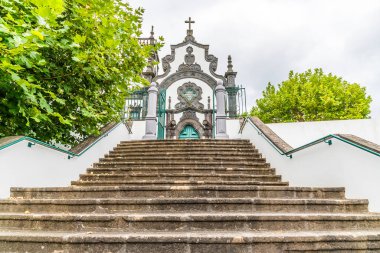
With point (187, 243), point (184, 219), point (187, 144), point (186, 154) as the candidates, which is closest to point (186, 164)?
point (186, 154)

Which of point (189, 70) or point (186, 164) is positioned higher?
point (189, 70)

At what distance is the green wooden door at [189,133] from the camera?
14.7 m

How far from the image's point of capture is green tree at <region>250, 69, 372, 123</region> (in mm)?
15891

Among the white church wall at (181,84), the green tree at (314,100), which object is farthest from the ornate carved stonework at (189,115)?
the green tree at (314,100)

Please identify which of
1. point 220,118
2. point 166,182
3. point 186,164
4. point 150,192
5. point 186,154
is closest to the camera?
point 150,192

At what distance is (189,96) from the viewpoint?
16422mm

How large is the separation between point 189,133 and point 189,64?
5926 mm

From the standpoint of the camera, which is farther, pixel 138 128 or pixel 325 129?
pixel 138 128

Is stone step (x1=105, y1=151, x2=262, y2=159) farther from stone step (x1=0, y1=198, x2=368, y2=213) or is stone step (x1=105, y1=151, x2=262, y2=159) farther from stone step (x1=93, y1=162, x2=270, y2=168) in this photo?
stone step (x1=0, y1=198, x2=368, y2=213)

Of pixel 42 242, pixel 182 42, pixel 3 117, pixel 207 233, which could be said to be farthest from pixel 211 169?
pixel 182 42

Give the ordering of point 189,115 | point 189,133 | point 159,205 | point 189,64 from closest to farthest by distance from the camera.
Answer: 1. point 159,205
2. point 189,133
3. point 189,115
4. point 189,64

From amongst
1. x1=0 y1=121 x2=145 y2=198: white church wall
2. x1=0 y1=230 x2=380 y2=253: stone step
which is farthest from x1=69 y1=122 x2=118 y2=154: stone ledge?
x1=0 y1=230 x2=380 y2=253: stone step

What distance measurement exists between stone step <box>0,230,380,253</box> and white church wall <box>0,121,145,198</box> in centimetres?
128

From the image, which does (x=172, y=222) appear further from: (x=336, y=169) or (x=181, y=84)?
(x=181, y=84)
